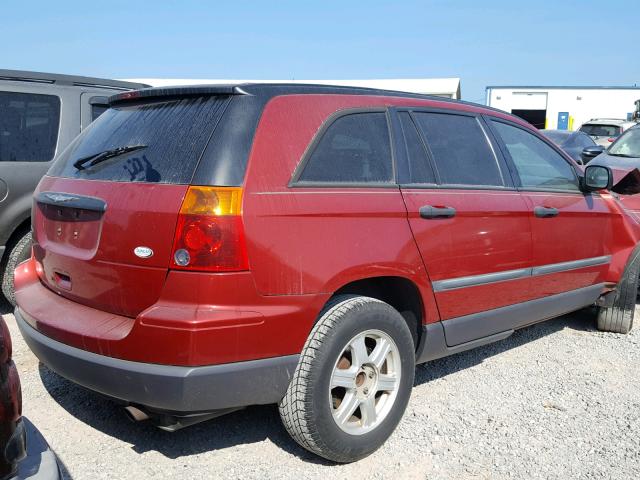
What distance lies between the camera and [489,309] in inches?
148

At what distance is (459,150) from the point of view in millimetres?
3709

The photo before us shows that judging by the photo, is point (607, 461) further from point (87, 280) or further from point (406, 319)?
point (87, 280)

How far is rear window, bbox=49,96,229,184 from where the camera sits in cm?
270

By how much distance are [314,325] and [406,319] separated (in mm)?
785

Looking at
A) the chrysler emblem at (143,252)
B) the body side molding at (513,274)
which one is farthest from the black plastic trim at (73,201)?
the body side molding at (513,274)

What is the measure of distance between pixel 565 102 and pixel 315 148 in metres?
34.6

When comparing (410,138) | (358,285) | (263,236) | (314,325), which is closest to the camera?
(263,236)

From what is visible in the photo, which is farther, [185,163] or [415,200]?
[415,200]

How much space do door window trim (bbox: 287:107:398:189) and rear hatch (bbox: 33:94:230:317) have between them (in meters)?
0.41

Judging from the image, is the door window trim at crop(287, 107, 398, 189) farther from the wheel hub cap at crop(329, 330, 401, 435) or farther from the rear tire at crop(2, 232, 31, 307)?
the rear tire at crop(2, 232, 31, 307)

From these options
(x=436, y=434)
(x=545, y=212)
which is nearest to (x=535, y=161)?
(x=545, y=212)

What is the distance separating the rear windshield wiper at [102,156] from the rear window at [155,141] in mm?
16

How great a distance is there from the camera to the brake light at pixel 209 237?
2.52 metres

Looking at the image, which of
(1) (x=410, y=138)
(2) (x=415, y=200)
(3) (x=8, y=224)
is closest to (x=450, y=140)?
(1) (x=410, y=138)
